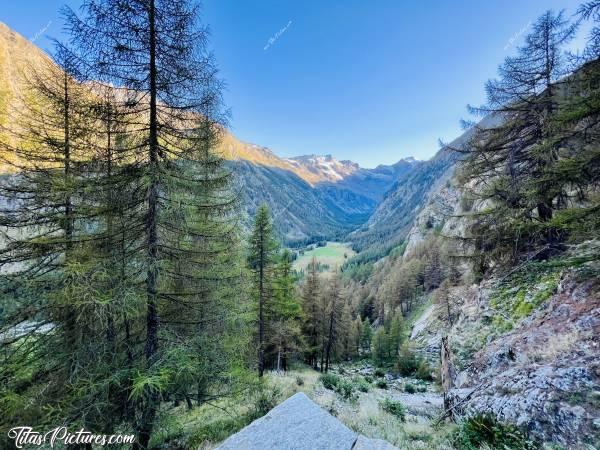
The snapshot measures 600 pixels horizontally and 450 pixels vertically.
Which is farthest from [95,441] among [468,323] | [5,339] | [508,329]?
[468,323]

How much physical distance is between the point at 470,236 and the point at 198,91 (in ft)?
40.7

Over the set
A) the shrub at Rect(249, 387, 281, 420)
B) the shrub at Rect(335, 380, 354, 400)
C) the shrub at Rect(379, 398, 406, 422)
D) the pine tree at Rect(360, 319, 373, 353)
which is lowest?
the pine tree at Rect(360, 319, 373, 353)

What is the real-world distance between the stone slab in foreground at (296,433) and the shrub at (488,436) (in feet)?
8.88

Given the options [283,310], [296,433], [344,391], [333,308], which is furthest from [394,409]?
[333,308]

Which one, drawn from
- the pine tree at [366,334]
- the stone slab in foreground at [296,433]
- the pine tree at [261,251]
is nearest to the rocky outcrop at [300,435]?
the stone slab in foreground at [296,433]

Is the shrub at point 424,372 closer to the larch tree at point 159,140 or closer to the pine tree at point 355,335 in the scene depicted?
the pine tree at point 355,335

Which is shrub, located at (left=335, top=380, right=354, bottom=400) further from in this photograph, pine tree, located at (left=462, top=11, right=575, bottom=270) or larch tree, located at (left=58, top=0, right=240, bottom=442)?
pine tree, located at (left=462, top=11, right=575, bottom=270)

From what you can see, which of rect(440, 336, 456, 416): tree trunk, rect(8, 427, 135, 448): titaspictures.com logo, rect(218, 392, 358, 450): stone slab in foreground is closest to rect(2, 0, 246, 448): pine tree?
rect(8, 427, 135, 448): titaspictures.com logo

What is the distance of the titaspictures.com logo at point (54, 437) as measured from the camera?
487 cm

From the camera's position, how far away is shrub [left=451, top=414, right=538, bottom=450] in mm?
4371

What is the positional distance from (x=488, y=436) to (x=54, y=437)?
26.1ft

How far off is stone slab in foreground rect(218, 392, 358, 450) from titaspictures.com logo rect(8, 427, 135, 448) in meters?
3.59

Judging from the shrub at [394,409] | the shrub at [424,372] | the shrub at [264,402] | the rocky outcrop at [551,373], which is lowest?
the shrub at [424,372]

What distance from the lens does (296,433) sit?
149 inches
